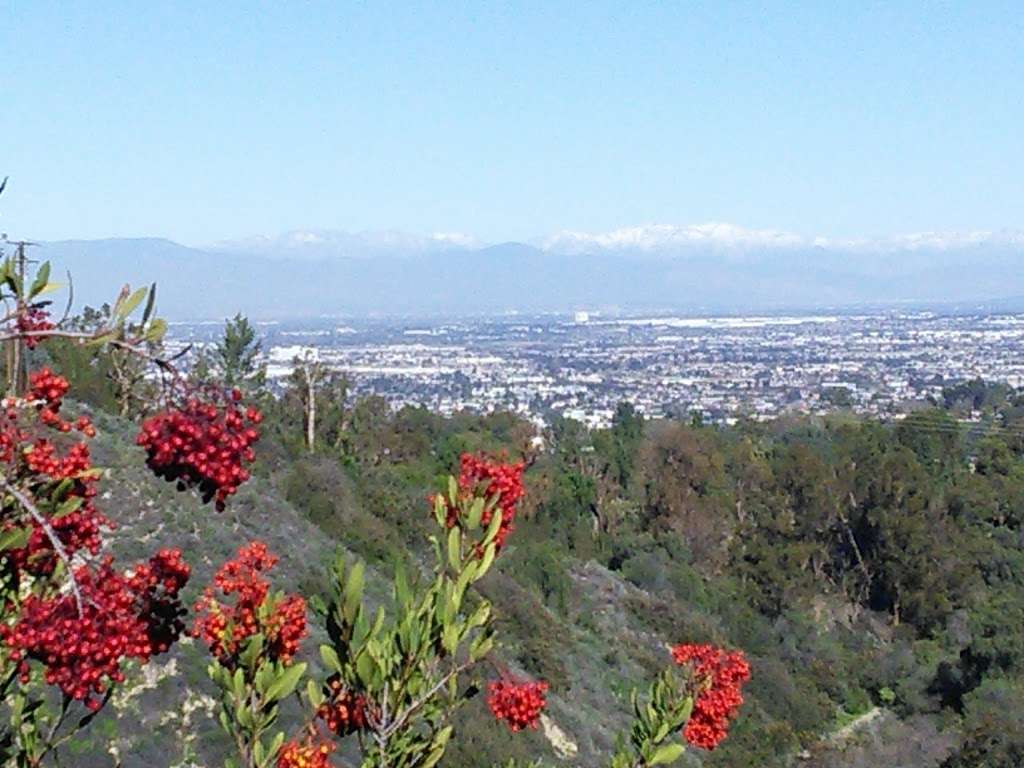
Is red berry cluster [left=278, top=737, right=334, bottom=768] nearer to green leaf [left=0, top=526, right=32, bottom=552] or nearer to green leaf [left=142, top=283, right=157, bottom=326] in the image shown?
green leaf [left=0, top=526, right=32, bottom=552]

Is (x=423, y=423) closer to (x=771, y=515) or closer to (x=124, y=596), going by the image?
(x=771, y=515)

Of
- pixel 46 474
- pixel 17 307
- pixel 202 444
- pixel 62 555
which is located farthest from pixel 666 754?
pixel 17 307

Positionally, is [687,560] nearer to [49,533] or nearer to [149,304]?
[149,304]

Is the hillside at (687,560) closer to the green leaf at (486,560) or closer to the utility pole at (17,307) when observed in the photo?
the utility pole at (17,307)

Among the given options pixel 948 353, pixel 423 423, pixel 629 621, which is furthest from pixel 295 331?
pixel 629 621

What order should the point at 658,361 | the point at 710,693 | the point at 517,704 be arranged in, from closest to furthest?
the point at 517,704
the point at 710,693
the point at 658,361

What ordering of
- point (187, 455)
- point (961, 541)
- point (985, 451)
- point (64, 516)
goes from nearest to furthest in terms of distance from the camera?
point (187, 455), point (64, 516), point (961, 541), point (985, 451)
